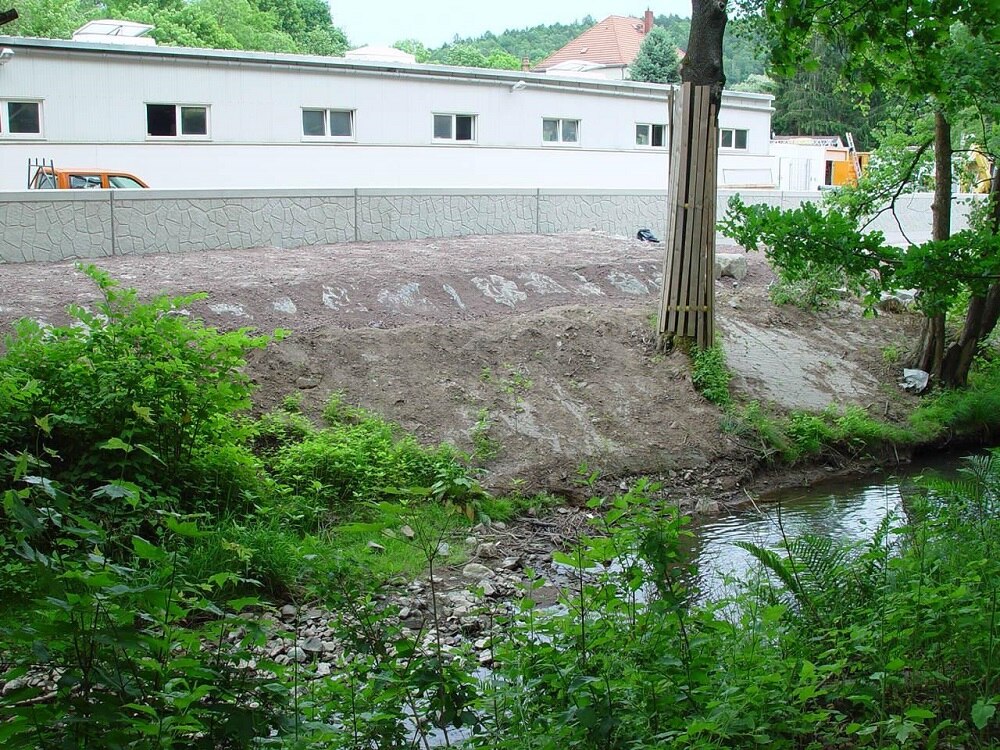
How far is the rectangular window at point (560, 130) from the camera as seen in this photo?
92.2 ft

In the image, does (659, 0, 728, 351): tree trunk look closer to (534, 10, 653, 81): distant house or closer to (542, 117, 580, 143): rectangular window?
(542, 117, 580, 143): rectangular window

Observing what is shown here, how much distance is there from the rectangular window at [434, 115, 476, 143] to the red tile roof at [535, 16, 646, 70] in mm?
46916

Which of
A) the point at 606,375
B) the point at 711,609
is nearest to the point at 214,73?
the point at 606,375

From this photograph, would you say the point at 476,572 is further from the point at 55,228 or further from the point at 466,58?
the point at 466,58

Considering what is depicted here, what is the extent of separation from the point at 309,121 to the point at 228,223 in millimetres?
9584

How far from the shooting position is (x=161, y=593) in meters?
3.12

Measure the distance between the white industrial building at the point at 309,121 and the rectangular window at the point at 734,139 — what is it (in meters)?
1.38

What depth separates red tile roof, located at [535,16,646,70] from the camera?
73000mm

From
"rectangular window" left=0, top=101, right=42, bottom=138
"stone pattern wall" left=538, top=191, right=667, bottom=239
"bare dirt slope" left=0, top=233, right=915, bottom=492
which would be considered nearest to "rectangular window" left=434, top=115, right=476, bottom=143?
"stone pattern wall" left=538, top=191, right=667, bottom=239

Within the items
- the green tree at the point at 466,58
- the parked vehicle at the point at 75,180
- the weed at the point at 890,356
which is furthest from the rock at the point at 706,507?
the green tree at the point at 466,58

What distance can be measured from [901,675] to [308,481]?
5.45 metres

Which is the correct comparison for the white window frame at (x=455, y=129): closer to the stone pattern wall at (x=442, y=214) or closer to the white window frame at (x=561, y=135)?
the white window frame at (x=561, y=135)

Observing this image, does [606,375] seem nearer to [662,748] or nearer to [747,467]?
[747,467]

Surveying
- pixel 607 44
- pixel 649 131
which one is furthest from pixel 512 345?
pixel 607 44
